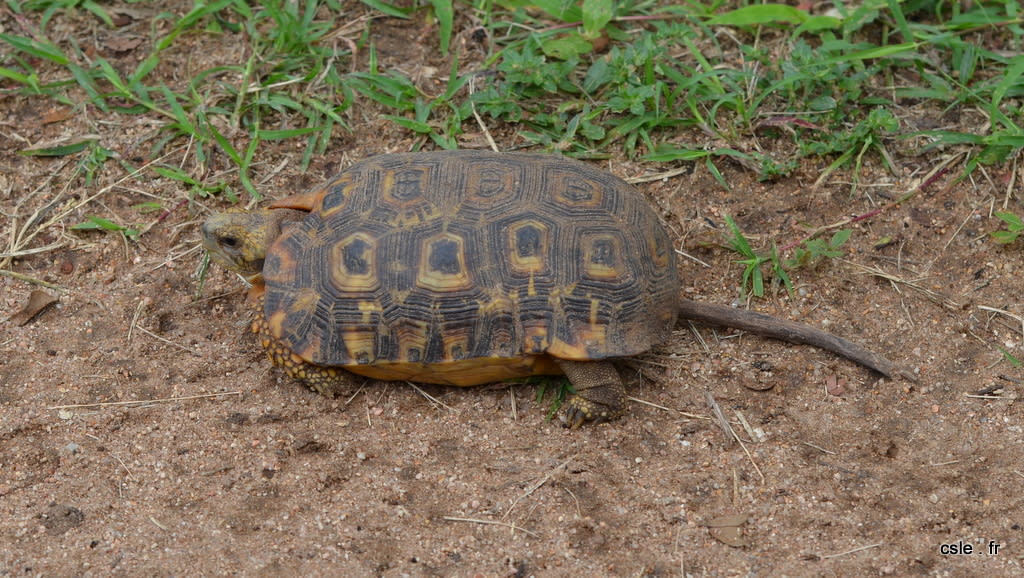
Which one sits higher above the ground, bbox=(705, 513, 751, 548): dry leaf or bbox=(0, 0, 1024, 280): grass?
bbox=(0, 0, 1024, 280): grass

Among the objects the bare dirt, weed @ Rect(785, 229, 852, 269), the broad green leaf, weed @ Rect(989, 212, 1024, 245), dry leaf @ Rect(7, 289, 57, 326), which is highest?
the broad green leaf

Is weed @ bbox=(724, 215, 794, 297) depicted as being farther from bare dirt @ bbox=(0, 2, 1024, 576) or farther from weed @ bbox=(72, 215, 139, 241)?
weed @ bbox=(72, 215, 139, 241)

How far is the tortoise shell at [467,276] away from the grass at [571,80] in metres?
1.21

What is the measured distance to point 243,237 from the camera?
4496mm

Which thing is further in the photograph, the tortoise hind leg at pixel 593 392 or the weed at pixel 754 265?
the weed at pixel 754 265

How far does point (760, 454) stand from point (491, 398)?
4.15ft

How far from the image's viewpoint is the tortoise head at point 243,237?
14.8 feet

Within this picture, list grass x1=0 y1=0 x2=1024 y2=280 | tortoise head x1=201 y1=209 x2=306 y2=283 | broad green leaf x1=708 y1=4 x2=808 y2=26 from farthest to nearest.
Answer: broad green leaf x1=708 y1=4 x2=808 y2=26 → grass x1=0 y1=0 x2=1024 y2=280 → tortoise head x1=201 y1=209 x2=306 y2=283

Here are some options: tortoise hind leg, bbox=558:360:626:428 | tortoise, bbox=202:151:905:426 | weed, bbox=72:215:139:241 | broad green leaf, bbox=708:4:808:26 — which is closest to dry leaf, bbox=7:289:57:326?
weed, bbox=72:215:139:241

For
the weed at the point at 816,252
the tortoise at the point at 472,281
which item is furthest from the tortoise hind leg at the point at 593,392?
the weed at the point at 816,252

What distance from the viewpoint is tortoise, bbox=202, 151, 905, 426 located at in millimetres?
4070

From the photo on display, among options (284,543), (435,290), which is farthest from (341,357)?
(284,543)

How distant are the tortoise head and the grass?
32.0 inches

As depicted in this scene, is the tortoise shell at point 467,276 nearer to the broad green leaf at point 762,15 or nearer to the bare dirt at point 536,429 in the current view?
the bare dirt at point 536,429
